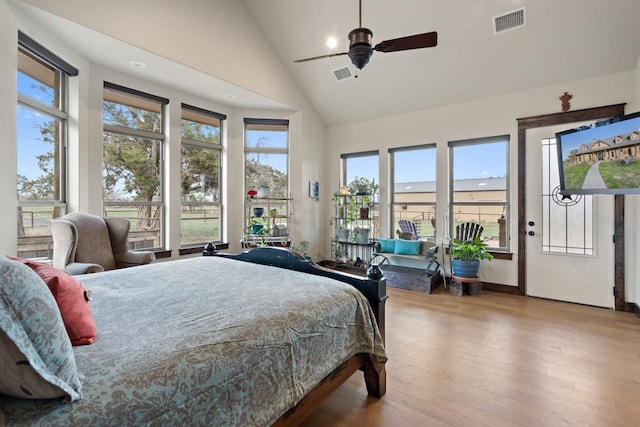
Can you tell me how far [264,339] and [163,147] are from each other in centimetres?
416

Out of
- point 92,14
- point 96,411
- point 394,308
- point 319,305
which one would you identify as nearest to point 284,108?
point 92,14

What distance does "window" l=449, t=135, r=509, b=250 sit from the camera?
14.6ft

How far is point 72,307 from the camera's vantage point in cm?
112

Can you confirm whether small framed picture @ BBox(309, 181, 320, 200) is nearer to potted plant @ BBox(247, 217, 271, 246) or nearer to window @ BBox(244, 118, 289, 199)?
window @ BBox(244, 118, 289, 199)

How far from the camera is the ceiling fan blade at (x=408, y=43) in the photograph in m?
2.64

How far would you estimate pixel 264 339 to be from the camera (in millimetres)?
1223

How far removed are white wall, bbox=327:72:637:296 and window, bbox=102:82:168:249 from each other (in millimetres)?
3390

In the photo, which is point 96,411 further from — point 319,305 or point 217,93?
point 217,93

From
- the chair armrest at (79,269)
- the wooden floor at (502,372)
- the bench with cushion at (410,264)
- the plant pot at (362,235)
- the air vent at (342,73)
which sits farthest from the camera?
the plant pot at (362,235)

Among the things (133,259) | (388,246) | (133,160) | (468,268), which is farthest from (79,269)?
(468,268)

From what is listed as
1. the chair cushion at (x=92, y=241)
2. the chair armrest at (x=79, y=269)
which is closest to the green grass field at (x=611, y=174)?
the chair armrest at (x=79, y=269)

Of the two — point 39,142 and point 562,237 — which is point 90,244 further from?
point 562,237

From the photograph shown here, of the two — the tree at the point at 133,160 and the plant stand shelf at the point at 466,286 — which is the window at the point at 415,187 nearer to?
the plant stand shelf at the point at 466,286

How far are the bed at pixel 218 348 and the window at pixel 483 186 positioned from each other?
3.38 meters
